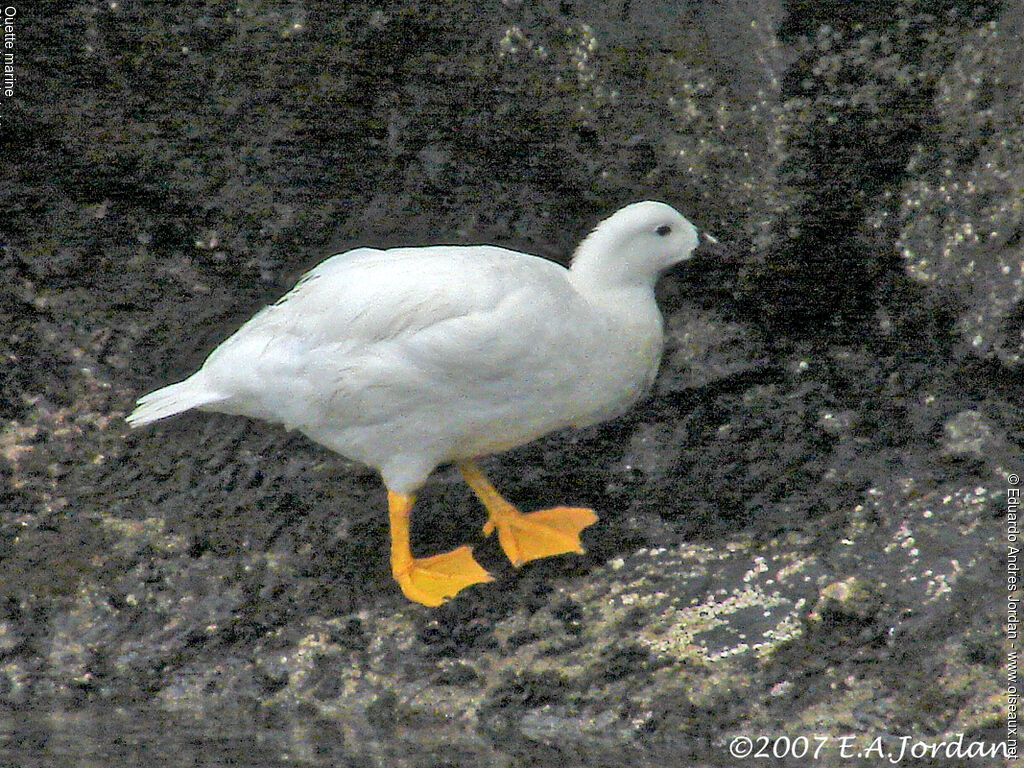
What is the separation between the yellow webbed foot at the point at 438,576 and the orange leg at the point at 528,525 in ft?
0.41

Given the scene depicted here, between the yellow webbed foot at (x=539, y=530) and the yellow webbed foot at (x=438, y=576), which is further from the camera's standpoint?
the yellow webbed foot at (x=539, y=530)

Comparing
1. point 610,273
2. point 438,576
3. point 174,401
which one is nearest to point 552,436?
point 438,576

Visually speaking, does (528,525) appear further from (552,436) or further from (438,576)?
(552,436)

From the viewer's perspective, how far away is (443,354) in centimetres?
325

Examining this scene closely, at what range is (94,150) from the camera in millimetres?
3984

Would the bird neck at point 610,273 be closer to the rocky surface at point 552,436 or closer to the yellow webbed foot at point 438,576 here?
the rocky surface at point 552,436

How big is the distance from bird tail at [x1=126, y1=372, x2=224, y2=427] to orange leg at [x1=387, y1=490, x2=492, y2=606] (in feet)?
1.86

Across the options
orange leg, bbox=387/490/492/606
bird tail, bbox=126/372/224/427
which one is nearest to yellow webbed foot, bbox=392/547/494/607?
orange leg, bbox=387/490/492/606

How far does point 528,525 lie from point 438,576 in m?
0.32

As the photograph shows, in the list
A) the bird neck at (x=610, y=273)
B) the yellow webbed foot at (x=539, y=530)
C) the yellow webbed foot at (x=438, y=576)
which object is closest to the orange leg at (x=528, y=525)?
the yellow webbed foot at (x=539, y=530)

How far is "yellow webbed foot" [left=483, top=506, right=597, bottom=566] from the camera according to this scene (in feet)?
12.3

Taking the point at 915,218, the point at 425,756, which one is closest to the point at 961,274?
the point at 915,218

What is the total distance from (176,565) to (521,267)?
1425 mm

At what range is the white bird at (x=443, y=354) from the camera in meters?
3.28
